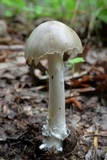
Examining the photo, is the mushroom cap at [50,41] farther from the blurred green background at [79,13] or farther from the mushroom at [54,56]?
the blurred green background at [79,13]

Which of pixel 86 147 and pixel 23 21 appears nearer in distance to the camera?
pixel 86 147

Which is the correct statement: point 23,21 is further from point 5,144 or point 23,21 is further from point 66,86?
point 5,144

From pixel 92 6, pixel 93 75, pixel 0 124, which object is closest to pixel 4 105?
pixel 0 124

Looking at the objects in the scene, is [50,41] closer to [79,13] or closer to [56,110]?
[56,110]

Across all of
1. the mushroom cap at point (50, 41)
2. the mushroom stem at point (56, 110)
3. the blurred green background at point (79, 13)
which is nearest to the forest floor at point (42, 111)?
the mushroom stem at point (56, 110)

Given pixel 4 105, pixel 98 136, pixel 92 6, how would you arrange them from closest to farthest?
pixel 98 136 < pixel 4 105 < pixel 92 6

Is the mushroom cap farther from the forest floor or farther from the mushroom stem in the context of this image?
the forest floor
